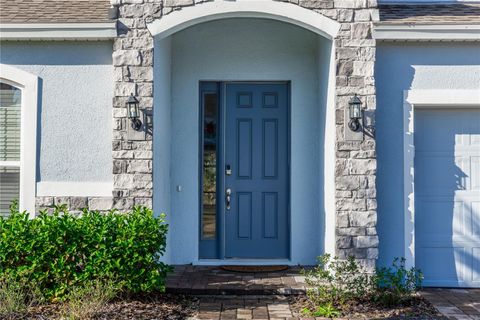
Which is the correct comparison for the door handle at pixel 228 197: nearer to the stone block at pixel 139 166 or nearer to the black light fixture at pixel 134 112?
the stone block at pixel 139 166

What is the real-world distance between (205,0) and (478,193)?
393 centimetres

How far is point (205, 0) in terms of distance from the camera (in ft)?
18.2

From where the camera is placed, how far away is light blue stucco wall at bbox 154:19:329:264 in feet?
21.6

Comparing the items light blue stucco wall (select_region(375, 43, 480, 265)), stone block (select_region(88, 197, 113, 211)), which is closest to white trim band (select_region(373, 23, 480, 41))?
light blue stucco wall (select_region(375, 43, 480, 265))

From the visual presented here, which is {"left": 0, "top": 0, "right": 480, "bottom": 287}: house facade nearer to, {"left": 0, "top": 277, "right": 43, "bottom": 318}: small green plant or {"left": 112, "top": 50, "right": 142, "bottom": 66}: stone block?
{"left": 112, "top": 50, "right": 142, "bottom": 66}: stone block

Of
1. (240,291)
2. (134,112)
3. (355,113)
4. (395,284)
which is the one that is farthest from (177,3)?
(395,284)

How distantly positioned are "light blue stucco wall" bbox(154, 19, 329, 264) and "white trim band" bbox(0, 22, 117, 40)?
1265 millimetres

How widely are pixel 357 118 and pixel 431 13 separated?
167cm

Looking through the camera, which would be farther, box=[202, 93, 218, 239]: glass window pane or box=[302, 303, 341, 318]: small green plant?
box=[202, 93, 218, 239]: glass window pane

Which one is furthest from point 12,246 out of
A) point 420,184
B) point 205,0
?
point 420,184

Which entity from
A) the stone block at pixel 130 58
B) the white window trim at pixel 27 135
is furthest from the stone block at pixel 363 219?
the white window trim at pixel 27 135

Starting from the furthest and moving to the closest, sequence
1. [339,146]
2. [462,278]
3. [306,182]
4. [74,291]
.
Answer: [306,182]
[462,278]
[339,146]
[74,291]

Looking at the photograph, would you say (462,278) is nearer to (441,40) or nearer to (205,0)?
(441,40)

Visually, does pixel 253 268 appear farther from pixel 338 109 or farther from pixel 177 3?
pixel 177 3
